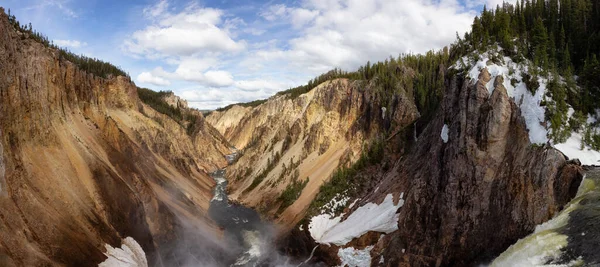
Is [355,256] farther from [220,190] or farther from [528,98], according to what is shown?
[220,190]

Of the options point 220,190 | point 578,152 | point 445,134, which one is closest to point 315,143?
point 220,190

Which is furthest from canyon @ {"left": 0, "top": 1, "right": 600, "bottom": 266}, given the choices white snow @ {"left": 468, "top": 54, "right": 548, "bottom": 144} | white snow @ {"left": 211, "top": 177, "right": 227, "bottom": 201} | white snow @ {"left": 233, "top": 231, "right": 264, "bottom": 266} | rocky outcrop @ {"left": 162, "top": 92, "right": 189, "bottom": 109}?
rocky outcrop @ {"left": 162, "top": 92, "right": 189, "bottom": 109}

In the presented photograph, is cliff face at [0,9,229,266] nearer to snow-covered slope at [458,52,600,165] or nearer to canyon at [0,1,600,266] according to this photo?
canyon at [0,1,600,266]

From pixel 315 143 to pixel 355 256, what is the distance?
25.6m

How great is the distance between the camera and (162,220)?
111ft

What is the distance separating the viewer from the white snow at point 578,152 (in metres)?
17.0

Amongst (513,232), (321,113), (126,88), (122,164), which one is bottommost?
(513,232)

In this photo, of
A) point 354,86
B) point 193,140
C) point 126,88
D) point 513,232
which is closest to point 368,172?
point 354,86

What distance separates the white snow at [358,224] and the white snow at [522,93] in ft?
35.0

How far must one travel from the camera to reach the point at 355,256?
2820 cm

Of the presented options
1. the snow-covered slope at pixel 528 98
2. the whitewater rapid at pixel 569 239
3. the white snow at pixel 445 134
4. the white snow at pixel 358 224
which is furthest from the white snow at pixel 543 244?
the white snow at pixel 358 224

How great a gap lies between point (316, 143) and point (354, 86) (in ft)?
30.6

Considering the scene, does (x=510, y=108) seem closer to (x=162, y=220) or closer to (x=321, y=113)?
(x=162, y=220)

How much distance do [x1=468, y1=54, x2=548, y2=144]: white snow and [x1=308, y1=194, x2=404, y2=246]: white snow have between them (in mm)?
10668
